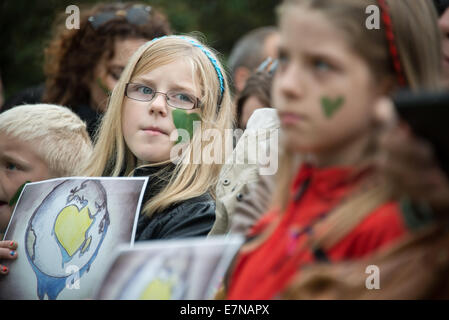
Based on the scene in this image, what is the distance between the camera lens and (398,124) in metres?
1.34

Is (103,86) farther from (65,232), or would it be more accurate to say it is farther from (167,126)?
(65,232)

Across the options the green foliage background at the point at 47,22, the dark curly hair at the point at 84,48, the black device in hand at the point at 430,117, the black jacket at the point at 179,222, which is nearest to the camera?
the black device in hand at the point at 430,117

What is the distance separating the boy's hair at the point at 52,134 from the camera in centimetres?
316

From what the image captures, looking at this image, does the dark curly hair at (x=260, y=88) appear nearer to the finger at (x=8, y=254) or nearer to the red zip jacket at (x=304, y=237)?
the finger at (x=8, y=254)

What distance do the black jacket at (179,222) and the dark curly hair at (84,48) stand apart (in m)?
1.97

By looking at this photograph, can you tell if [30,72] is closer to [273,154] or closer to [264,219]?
[273,154]

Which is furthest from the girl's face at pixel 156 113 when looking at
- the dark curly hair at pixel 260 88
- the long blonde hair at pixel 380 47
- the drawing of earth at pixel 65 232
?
the long blonde hair at pixel 380 47

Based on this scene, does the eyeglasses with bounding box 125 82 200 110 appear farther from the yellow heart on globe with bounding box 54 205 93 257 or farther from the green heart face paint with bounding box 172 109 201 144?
the yellow heart on globe with bounding box 54 205 93 257

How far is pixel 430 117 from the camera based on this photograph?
1294 millimetres

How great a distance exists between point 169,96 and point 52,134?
743 millimetres

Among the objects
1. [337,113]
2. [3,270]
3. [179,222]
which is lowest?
[3,270]

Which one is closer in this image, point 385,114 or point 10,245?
point 385,114

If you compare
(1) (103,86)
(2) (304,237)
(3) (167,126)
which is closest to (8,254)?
(3) (167,126)

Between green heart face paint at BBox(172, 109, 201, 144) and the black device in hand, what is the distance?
157cm
